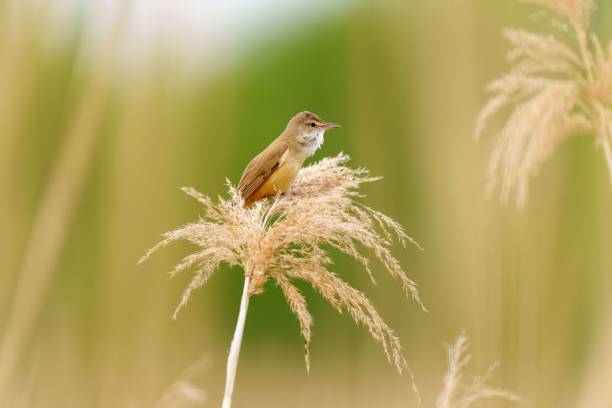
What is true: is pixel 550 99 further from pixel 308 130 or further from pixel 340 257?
pixel 340 257

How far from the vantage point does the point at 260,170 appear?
11.2 ft

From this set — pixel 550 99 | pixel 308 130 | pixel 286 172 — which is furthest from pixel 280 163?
pixel 550 99

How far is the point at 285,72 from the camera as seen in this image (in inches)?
372

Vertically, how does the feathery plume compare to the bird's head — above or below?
below

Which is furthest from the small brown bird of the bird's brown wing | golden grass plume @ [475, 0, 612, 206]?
golden grass plume @ [475, 0, 612, 206]

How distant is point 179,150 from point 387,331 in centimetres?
593

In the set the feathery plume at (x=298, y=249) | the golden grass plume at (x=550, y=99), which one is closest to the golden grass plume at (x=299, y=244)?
the feathery plume at (x=298, y=249)

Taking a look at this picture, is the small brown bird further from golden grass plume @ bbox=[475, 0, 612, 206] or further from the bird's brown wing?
golden grass plume @ bbox=[475, 0, 612, 206]

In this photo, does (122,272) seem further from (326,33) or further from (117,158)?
(326,33)

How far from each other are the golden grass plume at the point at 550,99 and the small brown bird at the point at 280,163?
3.00 ft

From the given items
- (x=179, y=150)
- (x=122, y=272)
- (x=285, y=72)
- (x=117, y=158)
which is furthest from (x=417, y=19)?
(x=122, y=272)

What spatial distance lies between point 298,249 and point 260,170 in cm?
146

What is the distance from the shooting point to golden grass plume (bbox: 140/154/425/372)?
1.87 meters

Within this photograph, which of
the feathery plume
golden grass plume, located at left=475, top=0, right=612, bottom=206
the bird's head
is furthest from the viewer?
the bird's head
